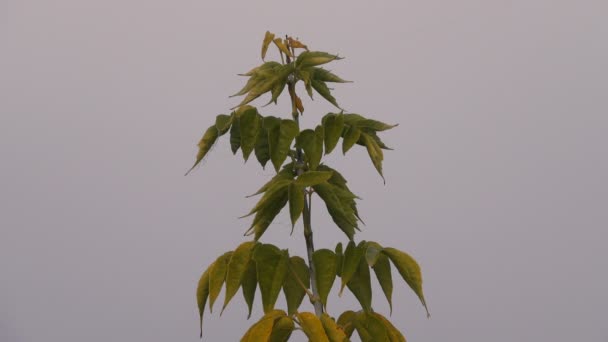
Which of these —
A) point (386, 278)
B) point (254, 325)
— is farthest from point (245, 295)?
point (386, 278)

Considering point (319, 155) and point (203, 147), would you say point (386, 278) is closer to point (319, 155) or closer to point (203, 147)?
point (319, 155)

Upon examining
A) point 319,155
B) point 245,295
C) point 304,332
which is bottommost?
point 304,332

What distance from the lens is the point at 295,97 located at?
535cm

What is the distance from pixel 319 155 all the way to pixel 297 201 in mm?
484

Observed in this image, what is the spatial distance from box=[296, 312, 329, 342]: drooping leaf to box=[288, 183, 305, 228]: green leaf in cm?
59

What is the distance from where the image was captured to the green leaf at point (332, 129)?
493 cm

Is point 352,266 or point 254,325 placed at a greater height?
point 352,266

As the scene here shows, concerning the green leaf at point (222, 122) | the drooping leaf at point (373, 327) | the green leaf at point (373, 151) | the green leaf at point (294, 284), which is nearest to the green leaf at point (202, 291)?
the green leaf at point (294, 284)

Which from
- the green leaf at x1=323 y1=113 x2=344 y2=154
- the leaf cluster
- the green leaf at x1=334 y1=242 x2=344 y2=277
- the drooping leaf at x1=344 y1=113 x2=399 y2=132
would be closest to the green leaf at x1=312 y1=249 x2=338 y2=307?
the leaf cluster

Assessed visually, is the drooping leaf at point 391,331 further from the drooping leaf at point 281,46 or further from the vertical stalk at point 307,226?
the drooping leaf at point 281,46

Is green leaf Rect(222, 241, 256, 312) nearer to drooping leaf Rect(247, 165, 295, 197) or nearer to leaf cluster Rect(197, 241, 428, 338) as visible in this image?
leaf cluster Rect(197, 241, 428, 338)

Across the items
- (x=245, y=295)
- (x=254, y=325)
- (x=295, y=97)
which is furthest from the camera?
(x=295, y=97)

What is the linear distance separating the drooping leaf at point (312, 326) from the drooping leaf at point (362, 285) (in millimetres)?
605

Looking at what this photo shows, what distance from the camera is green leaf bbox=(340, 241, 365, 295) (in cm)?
482
